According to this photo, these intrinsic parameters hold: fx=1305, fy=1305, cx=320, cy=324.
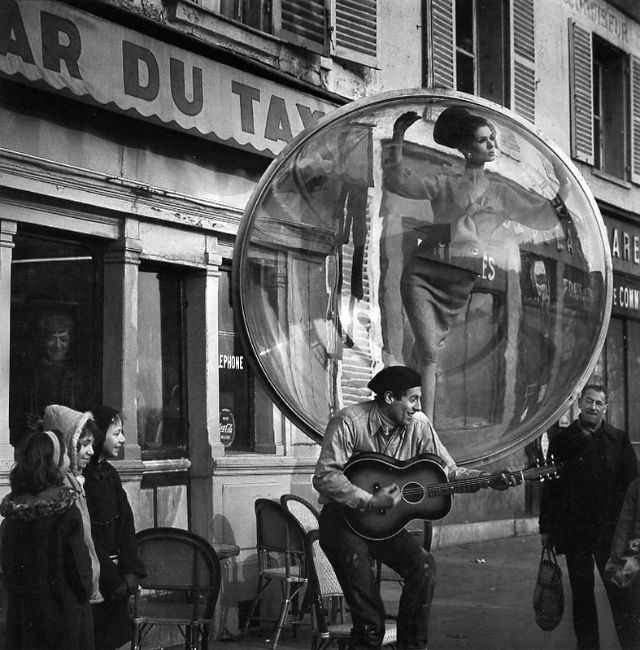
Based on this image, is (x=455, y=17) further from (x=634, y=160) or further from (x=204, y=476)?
(x=204, y=476)

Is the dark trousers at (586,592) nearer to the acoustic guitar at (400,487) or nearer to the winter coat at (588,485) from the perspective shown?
the winter coat at (588,485)

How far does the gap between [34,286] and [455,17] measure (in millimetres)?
5678

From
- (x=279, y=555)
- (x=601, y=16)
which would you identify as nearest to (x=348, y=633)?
(x=279, y=555)

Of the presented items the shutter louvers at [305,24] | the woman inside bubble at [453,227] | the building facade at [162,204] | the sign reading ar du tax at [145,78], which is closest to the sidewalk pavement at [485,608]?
the building facade at [162,204]

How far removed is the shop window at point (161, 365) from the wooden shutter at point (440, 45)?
11.6ft

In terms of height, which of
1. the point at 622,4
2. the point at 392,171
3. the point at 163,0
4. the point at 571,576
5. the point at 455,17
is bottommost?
the point at 571,576

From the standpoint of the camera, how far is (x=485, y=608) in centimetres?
891

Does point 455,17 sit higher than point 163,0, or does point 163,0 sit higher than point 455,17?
point 455,17

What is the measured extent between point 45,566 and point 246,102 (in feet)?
14.9

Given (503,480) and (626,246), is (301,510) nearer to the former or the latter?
(503,480)

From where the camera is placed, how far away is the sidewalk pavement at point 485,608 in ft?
25.0

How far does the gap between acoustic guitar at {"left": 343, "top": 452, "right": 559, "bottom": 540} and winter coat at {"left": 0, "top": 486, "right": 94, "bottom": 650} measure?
4.23 ft

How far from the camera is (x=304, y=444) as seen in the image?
9.28m

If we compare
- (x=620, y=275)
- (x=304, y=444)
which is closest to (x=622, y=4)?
(x=620, y=275)
